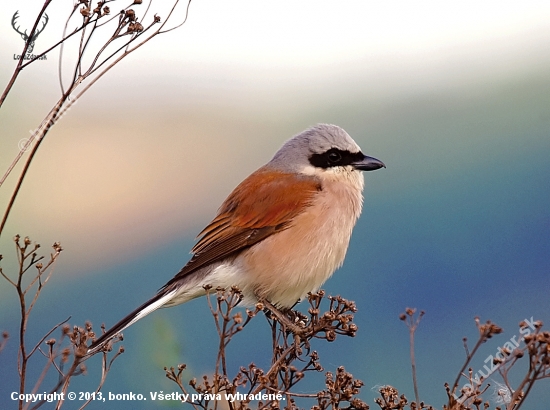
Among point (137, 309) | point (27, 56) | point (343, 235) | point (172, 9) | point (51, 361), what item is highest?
point (172, 9)

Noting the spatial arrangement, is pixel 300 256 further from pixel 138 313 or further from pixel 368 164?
pixel 138 313

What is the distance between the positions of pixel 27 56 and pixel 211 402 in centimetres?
102

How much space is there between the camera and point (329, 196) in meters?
2.89

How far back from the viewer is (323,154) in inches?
119

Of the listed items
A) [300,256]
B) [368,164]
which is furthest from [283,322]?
[368,164]

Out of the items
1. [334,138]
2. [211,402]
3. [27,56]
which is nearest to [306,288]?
[334,138]

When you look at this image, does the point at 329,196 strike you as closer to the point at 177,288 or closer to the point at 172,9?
the point at 177,288

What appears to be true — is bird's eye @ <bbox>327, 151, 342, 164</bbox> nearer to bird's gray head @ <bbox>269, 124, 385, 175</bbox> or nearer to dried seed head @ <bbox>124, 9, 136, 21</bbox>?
bird's gray head @ <bbox>269, 124, 385, 175</bbox>

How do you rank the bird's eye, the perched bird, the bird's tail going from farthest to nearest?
the bird's eye < the perched bird < the bird's tail

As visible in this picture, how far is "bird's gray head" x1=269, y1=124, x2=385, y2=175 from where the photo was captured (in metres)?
2.97

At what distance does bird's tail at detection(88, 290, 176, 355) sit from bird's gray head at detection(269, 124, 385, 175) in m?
0.92

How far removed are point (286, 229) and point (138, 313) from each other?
0.80 metres

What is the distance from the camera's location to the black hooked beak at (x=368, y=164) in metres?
2.90

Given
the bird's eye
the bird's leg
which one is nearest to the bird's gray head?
the bird's eye
